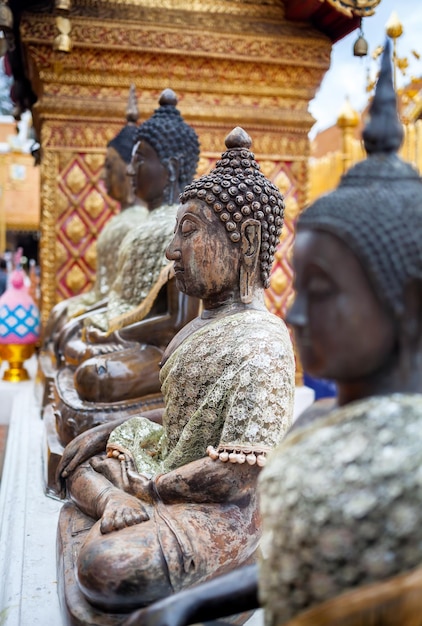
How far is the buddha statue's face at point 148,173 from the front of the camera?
3572mm

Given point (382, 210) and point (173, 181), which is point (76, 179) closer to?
point (173, 181)

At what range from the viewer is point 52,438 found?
11.7ft

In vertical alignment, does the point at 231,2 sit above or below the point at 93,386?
above

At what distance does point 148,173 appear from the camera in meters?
3.60

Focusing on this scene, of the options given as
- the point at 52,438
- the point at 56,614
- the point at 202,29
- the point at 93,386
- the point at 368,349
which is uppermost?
the point at 202,29

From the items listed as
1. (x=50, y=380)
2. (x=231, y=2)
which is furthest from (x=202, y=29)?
(x=50, y=380)

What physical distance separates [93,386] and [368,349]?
7.39ft

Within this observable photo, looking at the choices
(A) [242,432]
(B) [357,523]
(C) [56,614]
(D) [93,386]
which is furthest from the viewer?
(D) [93,386]

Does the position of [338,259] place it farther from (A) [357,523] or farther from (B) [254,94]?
(B) [254,94]

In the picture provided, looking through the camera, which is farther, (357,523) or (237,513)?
(237,513)

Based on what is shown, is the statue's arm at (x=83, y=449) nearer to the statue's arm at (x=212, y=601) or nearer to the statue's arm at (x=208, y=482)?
the statue's arm at (x=208, y=482)

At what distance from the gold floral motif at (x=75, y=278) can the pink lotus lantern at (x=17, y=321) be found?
32 centimetres

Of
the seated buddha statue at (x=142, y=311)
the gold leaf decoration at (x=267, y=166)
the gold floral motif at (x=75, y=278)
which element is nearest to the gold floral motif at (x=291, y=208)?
the gold leaf decoration at (x=267, y=166)

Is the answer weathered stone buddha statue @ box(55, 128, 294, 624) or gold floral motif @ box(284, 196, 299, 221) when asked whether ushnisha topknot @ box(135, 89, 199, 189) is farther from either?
gold floral motif @ box(284, 196, 299, 221)
